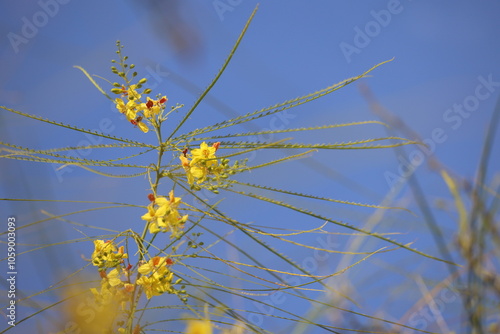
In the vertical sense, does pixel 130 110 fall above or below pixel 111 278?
above

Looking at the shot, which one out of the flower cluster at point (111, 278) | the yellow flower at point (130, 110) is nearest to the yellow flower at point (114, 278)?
the flower cluster at point (111, 278)

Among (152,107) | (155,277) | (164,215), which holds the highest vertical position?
(152,107)

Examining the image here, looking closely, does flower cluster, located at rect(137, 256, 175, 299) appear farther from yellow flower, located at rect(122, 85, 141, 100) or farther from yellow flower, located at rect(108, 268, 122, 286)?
yellow flower, located at rect(122, 85, 141, 100)

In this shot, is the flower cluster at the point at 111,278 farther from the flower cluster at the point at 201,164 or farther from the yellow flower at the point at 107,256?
the flower cluster at the point at 201,164

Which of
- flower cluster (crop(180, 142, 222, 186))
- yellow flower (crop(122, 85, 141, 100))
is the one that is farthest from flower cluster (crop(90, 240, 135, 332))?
yellow flower (crop(122, 85, 141, 100))

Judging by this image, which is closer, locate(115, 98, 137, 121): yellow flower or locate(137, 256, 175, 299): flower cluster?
locate(137, 256, 175, 299): flower cluster

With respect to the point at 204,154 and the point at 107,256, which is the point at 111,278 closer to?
the point at 107,256

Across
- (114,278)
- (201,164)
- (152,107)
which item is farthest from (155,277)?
(152,107)
